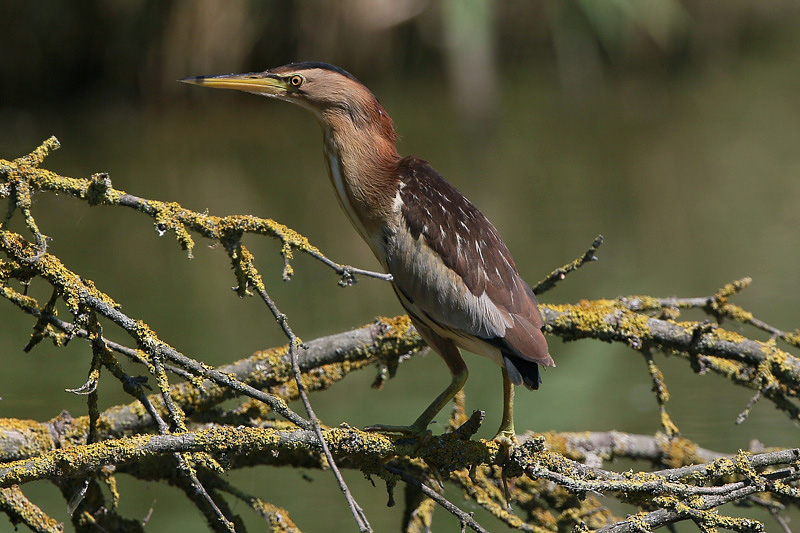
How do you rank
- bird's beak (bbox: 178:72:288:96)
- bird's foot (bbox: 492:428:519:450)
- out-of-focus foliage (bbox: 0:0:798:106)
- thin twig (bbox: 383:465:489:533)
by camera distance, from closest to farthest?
1. thin twig (bbox: 383:465:489:533)
2. bird's foot (bbox: 492:428:519:450)
3. bird's beak (bbox: 178:72:288:96)
4. out-of-focus foliage (bbox: 0:0:798:106)

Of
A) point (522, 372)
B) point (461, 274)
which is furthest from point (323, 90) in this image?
point (522, 372)

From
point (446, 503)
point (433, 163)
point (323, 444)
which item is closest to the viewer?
point (323, 444)

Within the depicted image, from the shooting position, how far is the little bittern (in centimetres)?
233

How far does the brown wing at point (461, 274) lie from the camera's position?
7.60 ft

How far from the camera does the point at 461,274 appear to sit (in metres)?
2.44

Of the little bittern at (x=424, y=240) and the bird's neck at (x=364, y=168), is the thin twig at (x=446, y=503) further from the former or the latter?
the bird's neck at (x=364, y=168)

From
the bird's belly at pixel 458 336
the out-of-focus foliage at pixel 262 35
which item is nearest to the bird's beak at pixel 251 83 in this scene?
the bird's belly at pixel 458 336

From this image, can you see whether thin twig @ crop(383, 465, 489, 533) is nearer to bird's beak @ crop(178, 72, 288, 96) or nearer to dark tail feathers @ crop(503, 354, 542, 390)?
dark tail feathers @ crop(503, 354, 542, 390)

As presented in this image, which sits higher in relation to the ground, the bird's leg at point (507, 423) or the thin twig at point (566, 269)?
the thin twig at point (566, 269)

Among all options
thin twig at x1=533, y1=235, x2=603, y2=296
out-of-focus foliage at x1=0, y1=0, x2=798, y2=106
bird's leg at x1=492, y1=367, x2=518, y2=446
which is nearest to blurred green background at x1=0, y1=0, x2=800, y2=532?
out-of-focus foliage at x1=0, y1=0, x2=798, y2=106

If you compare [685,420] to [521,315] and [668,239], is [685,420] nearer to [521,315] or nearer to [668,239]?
[521,315]

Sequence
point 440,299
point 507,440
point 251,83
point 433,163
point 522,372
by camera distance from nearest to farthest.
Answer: point 507,440 < point 522,372 < point 440,299 < point 251,83 < point 433,163

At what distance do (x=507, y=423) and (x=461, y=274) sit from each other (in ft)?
1.22

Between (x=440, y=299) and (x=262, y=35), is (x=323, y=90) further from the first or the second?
(x=262, y=35)
